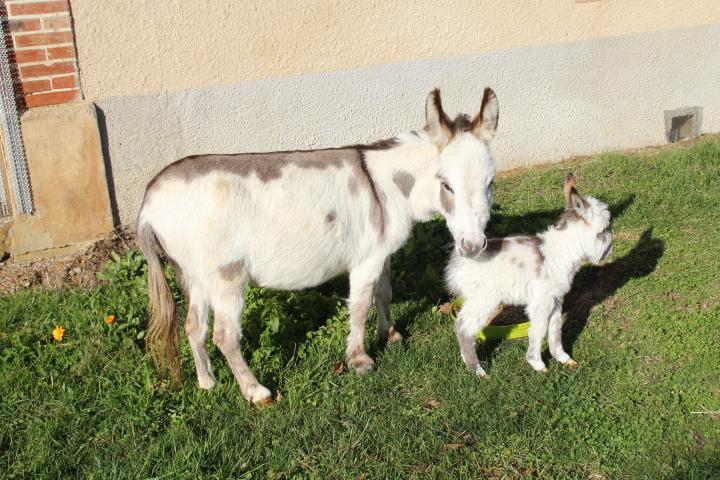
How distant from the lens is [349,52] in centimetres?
697

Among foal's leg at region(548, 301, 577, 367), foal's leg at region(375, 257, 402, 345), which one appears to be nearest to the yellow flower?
foal's leg at region(375, 257, 402, 345)

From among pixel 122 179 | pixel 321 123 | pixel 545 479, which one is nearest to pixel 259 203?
pixel 545 479

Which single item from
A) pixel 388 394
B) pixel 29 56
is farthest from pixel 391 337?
pixel 29 56

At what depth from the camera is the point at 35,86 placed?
5.71 metres

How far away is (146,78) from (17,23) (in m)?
1.04

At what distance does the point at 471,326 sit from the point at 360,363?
73cm

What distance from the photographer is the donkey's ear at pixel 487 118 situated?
4.20m

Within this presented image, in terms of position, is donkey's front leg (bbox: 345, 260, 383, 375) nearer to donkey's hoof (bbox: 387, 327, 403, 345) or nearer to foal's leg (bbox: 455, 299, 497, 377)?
donkey's hoof (bbox: 387, 327, 403, 345)

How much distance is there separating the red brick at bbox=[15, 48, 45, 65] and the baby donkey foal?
11.8ft

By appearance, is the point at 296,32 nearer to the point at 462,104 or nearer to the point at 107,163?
the point at 462,104

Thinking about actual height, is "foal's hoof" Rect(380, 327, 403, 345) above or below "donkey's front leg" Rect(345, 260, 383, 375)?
below

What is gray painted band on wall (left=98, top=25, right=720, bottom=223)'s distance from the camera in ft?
20.6

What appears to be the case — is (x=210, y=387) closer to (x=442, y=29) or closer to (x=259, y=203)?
(x=259, y=203)

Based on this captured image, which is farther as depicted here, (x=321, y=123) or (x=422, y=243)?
(x=321, y=123)
